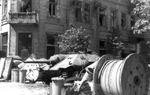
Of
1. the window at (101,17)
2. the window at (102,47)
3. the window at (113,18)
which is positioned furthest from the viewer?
the window at (113,18)

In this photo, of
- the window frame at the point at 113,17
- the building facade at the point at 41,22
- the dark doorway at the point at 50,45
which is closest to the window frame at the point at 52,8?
the building facade at the point at 41,22

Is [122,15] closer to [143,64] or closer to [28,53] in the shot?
[28,53]

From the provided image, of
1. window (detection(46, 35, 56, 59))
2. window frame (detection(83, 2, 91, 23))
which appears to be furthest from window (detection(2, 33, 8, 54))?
window frame (detection(83, 2, 91, 23))

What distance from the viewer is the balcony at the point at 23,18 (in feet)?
73.0

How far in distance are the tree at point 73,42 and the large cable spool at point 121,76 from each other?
45.6 feet

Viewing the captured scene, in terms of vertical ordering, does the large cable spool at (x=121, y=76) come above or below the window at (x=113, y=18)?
below

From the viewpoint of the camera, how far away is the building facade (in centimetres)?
2275

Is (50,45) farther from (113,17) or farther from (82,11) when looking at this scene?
(113,17)

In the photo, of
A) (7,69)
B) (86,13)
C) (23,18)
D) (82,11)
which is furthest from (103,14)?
(7,69)

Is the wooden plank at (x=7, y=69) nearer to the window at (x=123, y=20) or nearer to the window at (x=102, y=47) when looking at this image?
the window at (x=102, y=47)

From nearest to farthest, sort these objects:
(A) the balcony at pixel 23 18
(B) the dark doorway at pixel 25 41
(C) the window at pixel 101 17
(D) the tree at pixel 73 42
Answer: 1. (D) the tree at pixel 73 42
2. (A) the balcony at pixel 23 18
3. (B) the dark doorway at pixel 25 41
4. (C) the window at pixel 101 17

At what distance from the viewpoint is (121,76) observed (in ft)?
21.6

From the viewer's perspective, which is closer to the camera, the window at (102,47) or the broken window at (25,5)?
the broken window at (25,5)

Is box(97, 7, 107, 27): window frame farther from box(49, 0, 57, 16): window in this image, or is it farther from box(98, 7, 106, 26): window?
box(49, 0, 57, 16): window
